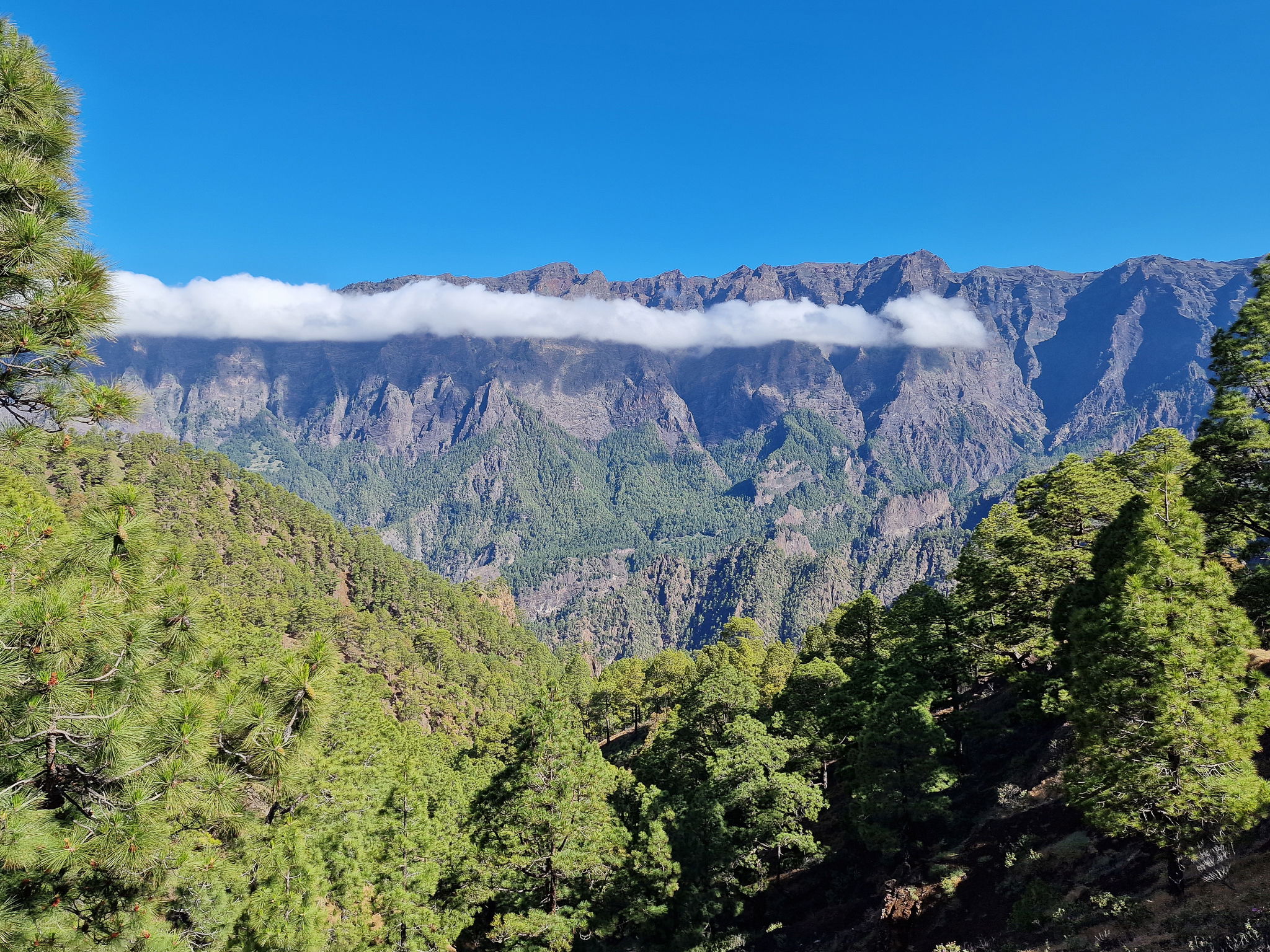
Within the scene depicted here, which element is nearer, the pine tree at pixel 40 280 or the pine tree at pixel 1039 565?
the pine tree at pixel 40 280

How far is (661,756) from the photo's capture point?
46344 millimetres

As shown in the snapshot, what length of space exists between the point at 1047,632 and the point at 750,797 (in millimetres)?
18267

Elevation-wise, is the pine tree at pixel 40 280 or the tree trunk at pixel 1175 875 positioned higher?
the pine tree at pixel 40 280

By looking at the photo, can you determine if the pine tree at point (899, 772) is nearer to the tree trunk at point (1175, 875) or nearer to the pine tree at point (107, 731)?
the tree trunk at point (1175, 875)

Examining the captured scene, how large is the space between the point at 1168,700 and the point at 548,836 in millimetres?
22514

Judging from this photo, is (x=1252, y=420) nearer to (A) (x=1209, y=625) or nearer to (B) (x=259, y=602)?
(A) (x=1209, y=625)

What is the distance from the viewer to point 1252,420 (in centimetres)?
2186

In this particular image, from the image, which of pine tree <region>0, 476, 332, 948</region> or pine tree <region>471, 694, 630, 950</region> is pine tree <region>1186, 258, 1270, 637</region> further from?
pine tree <region>0, 476, 332, 948</region>

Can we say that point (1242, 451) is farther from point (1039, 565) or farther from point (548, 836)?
point (548, 836)

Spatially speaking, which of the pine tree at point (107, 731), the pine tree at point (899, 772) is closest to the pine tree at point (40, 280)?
the pine tree at point (107, 731)

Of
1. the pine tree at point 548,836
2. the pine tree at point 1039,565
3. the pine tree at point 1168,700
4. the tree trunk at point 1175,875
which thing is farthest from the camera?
the pine tree at point 1039,565

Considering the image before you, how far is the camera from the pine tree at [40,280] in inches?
338

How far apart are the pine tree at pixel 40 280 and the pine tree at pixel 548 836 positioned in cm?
2224

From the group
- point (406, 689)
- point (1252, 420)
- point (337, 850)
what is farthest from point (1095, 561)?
point (406, 689)
